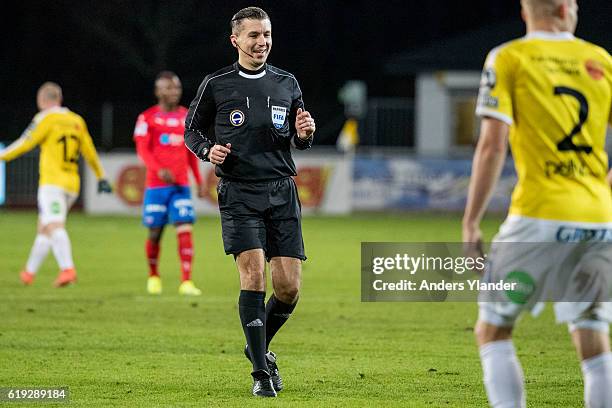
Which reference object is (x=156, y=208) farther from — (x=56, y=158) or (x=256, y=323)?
(x=256, y=323)

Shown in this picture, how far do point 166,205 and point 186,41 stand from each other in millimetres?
35112

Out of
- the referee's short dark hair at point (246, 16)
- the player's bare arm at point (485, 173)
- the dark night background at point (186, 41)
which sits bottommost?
the player's bare arm at point (485, 173)

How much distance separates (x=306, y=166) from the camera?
30.4 m

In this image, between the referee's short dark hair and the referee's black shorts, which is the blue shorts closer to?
the referee's black shorts

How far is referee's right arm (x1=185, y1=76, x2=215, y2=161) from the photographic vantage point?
8.21 m

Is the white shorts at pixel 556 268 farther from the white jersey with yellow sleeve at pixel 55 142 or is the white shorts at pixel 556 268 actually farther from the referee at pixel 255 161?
the white jersey with yellow sleeve at pixel 55 142

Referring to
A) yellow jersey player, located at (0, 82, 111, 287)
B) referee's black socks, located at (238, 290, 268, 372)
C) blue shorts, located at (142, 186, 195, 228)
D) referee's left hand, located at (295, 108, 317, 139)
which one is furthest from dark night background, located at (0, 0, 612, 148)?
referee's black socks, located at (238, 290, 268, 372)

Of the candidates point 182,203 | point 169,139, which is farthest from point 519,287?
point 169,139

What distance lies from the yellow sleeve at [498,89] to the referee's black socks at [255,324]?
277 centimetres

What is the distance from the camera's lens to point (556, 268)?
18.1 ft

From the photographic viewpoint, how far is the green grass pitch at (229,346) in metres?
8.00

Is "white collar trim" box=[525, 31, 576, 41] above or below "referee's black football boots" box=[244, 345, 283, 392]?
above

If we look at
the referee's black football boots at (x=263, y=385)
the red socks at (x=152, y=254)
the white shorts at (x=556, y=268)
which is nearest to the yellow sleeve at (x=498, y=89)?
the white shorts at (x=556, y=268)

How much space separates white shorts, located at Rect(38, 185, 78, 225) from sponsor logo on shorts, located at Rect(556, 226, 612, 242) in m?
10.1
